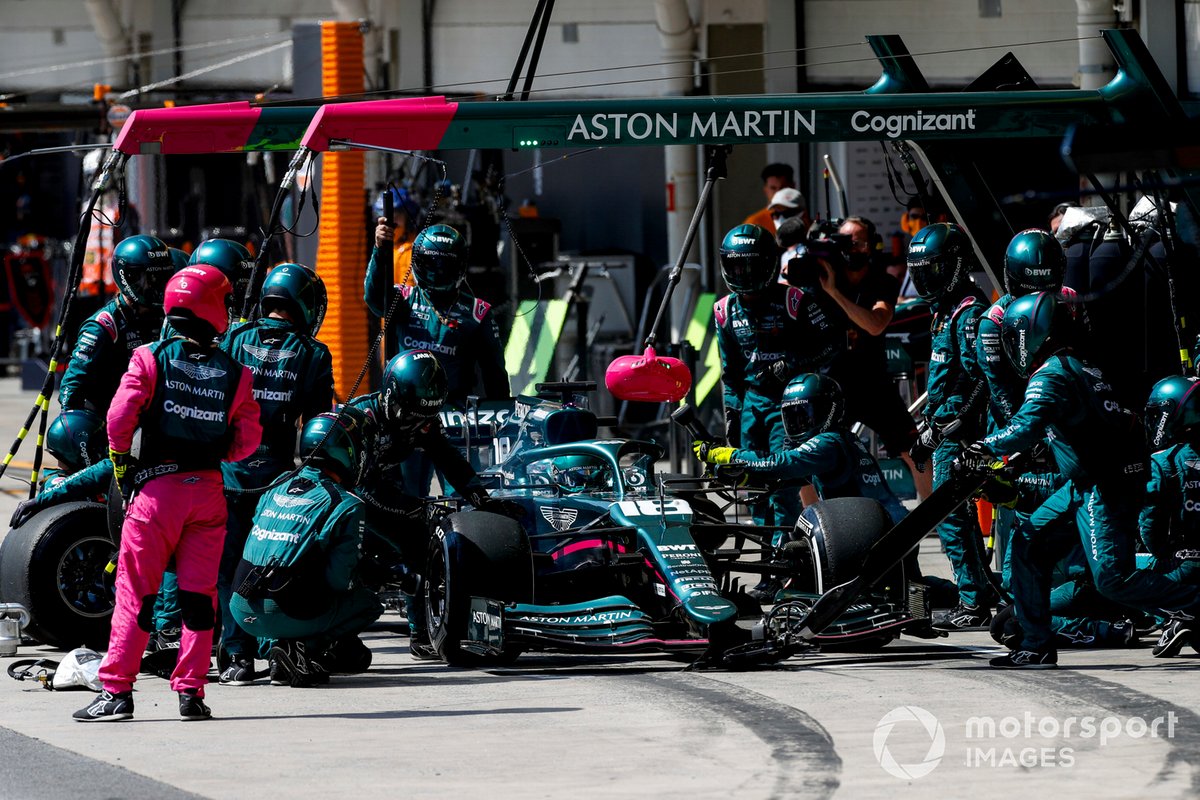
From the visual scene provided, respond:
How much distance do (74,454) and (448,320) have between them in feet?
7.17

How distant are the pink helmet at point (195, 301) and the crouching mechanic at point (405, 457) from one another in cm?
136

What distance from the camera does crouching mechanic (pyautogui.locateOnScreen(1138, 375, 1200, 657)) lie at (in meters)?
9.46

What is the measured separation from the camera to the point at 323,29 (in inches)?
663

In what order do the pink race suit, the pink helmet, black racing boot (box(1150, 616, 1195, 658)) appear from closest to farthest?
the pink race suit → the pink helmet → black racing boot (box(1150, 616, 1195, 658))

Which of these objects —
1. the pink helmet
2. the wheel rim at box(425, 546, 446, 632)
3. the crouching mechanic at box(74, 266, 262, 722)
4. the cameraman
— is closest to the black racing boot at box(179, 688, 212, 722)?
the crouching mechanic at box(74, 266, 262, 722)

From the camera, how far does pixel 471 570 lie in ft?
30.0

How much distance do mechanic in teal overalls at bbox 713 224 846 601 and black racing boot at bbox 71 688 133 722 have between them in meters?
3.99

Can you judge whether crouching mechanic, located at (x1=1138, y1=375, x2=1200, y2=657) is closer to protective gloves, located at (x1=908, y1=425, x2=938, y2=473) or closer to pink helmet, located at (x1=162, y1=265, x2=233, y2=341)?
protective gloves, located at (x1=908, y1=425, x2=938, y2=473)

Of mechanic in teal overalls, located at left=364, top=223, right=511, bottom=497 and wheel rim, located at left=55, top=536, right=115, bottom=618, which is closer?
wheel rim, located at left=55, top=536, right=115, bottom=618

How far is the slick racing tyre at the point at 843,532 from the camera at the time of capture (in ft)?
30.8

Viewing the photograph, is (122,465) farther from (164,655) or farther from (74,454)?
(74,454)

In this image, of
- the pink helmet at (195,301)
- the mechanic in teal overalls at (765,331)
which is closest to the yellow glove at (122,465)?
the pink helmet at (195,301)

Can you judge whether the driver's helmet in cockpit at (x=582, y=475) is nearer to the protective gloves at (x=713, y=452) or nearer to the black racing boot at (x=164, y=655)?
the protective gloves at (x=713, y=452)

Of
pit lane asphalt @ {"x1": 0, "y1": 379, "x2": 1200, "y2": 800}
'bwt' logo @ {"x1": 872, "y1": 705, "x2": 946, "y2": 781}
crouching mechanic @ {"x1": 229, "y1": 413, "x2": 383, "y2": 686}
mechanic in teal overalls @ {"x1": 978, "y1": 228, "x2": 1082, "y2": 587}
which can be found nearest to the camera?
pit lane asphalt @ {"x1": 0, "y1": 379, "x2": 1200, "y2": 800}
